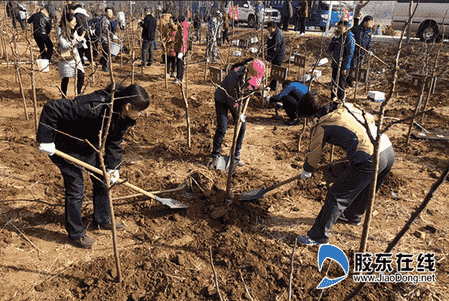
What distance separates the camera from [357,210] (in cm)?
342

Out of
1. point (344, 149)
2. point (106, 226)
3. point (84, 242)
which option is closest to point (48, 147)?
point (84, 242)

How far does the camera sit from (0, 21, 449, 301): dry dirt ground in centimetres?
264

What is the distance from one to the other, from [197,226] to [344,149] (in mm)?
1558

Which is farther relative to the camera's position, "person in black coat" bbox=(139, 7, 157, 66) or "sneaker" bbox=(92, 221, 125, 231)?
"person in black coat" bbox=(139, 7, 157, 66)

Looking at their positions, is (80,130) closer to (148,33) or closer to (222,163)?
(222,163)

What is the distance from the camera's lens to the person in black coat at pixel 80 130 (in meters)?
2.54

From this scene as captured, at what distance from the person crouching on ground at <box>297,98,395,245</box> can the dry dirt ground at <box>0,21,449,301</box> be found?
17.0 inches

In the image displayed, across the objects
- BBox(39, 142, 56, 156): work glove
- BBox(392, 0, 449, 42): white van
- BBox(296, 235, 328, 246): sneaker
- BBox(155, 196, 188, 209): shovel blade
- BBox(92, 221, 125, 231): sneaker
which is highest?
BBox(392, 0, 449, 42): white van

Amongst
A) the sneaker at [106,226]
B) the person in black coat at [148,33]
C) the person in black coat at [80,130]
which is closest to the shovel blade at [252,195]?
the sneaker at [106,226]

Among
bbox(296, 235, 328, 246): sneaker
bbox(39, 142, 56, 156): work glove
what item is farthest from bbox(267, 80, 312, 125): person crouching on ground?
bbox(39, 142, 56, 156): work glove

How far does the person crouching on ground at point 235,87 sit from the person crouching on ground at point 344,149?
2.85 ft

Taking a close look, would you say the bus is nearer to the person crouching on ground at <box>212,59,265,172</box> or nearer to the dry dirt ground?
the dry dirt ground

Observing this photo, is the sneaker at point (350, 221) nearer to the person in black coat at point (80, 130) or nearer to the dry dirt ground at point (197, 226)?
the dry dirt ground at point (197, 226)

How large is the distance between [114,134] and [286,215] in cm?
195
